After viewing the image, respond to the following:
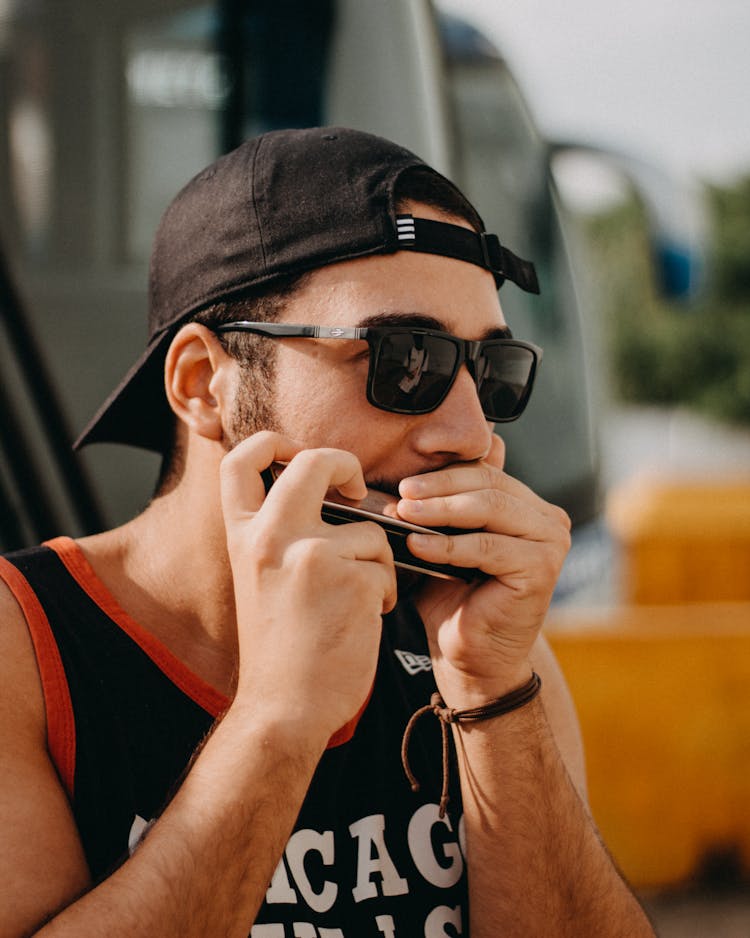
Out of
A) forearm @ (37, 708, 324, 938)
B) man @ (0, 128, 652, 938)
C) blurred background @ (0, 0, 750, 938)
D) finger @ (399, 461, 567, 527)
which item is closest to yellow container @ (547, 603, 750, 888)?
blurred background @ (0, 0, 750, 938)

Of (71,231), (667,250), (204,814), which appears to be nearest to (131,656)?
(204,814)

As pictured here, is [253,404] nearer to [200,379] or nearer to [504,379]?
[200,379]

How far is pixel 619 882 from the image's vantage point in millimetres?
2004

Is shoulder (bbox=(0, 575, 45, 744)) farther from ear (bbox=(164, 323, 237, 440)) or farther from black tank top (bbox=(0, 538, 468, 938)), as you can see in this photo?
ear (bbox=(164, 323, 237, 440))

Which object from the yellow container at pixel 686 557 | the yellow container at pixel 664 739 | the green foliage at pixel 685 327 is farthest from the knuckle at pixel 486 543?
the green foliage at pixel 685 327

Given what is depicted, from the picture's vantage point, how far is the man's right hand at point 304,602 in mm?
1570

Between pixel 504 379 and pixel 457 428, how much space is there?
A: 0.18m

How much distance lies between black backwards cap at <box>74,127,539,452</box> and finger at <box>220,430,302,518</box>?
37 cm

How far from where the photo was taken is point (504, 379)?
2.09 m

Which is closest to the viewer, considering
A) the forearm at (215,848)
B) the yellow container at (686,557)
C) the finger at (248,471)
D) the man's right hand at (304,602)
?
the forearm at (215,848)

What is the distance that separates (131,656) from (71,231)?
3.14 metres

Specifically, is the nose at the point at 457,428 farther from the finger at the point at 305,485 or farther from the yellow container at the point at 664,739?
the yellow container at the point at 664,739

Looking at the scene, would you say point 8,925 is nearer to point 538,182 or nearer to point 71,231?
point 71,231

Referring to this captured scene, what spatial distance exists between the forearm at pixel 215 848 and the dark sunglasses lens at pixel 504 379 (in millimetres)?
801
